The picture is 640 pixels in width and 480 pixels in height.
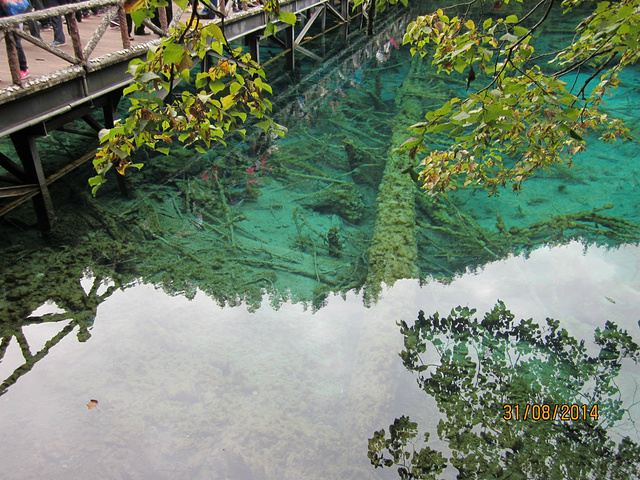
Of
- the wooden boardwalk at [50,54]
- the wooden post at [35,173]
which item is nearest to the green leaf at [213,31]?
the wooden boardwalk at [50,54]

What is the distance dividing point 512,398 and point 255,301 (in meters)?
2.81

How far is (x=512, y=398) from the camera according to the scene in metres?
4.13

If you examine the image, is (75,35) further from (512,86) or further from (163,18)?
(512,86)

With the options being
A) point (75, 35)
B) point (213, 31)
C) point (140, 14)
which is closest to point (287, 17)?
point (213, 31)

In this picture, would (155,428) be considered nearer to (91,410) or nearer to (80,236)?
(91,410)

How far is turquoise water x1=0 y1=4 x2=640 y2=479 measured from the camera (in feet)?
11.9

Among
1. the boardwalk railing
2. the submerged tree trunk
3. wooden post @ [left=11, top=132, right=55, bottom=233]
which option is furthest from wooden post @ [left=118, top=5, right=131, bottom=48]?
the submerged tree trunk

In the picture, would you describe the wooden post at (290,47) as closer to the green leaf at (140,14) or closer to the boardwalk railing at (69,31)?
the boardwalk railing at (69,31)

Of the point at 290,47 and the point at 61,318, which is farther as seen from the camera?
the point at 290,47

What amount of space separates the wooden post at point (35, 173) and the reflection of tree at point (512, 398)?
4.63 meters

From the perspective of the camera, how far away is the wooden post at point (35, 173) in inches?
209

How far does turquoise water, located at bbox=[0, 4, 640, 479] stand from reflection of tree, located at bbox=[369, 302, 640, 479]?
0.14m

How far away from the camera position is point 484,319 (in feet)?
16.7

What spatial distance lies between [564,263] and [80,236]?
6430mm
